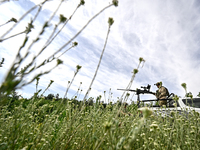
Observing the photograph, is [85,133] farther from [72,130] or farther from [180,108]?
[180,108]

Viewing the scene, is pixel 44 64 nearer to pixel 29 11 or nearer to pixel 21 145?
pixel 29 11

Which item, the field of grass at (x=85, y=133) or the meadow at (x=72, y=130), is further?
the field of grass at (x=85, y=133)

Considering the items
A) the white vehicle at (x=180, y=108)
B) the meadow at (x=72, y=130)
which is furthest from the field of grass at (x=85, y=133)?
the white vehicle at (x=180, y=108)

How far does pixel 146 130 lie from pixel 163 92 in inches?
241

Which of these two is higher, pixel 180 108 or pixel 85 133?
pixel 180 108

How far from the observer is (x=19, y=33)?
97cm

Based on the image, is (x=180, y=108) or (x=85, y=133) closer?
(x=85, y=133)

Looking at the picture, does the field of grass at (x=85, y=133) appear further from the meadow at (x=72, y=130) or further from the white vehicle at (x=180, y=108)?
the white vehicle at (x=180, y=108)

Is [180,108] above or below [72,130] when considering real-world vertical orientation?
above

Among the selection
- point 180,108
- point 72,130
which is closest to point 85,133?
point 72,130

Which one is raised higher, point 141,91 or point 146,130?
point 141,91

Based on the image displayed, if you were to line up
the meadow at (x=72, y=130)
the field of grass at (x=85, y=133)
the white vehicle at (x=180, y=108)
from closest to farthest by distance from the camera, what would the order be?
the meadow at (x=72, y=130) < the field of grass at (x=85, y=133) < the white vehicle at (x=180, y=108)

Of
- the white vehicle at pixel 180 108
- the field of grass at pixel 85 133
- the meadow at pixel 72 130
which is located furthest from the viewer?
the white vehicle at pixel 180 108

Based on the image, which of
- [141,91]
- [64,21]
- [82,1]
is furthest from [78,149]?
[141,91]
